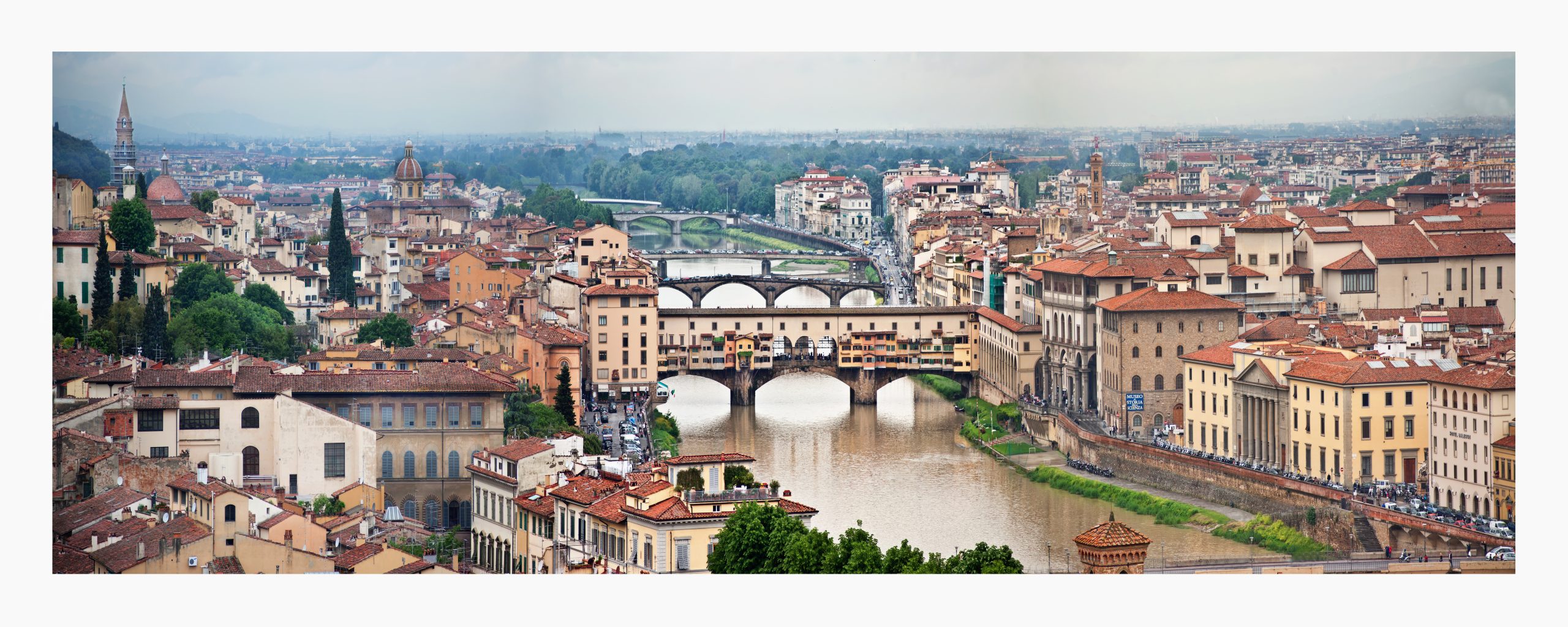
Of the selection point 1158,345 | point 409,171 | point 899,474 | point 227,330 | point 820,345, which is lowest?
point 899,474

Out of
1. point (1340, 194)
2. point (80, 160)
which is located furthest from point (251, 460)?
point (1340, 194)

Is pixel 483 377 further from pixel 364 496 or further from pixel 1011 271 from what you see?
pixel 1011 271

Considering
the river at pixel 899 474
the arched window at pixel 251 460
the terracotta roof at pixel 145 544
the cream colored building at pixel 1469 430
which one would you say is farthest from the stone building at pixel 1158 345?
the terracotta roof at pixel 145 544

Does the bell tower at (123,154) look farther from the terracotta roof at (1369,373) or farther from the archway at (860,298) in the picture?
the terracotta roof at (1369,373)

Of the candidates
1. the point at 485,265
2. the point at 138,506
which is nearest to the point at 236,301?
the point at 485,265

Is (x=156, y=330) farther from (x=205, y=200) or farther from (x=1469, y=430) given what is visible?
(x=205, y=200)

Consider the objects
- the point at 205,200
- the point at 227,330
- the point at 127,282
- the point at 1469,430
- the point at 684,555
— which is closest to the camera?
the point at 684,555
